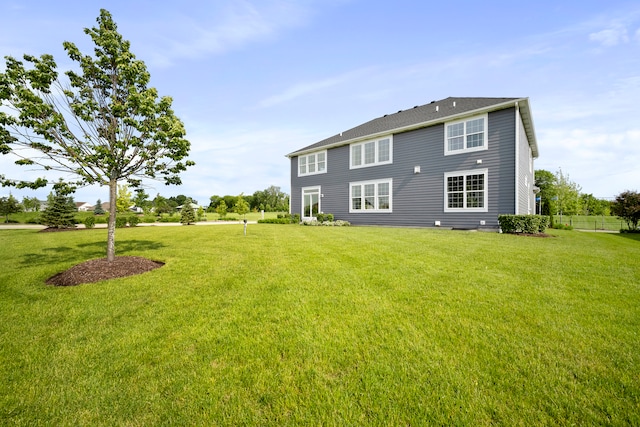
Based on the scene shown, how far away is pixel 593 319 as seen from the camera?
3020mm

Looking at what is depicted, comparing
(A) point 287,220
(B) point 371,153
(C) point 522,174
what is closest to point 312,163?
(A) point 287,220

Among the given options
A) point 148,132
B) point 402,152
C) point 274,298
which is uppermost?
point 402,152

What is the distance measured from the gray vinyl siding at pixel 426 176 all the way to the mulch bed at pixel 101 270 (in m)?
13.3

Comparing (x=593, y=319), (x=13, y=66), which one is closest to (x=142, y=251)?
(x=13, y=66)

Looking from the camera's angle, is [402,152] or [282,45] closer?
[282,45]

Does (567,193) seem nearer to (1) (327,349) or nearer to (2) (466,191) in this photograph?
(2) (466,191)

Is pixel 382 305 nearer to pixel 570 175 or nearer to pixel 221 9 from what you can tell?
pixel 221 9

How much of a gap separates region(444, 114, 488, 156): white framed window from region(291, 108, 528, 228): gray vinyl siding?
250mm

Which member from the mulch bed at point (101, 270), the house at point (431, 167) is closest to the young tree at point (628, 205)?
the house at point (431, 167)

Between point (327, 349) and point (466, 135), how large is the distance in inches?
560

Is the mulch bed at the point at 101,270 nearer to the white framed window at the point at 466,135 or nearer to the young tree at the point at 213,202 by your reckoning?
the white framed window at the point at 466,135

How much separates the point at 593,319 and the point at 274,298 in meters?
4.08

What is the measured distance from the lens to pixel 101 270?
521 centimetres

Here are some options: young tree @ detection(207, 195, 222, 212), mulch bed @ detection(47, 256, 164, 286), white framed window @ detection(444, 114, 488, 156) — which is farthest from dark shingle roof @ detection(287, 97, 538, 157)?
young tree @ detection(207, 195, 222, 212)
